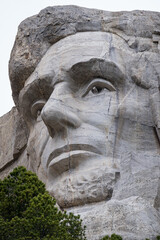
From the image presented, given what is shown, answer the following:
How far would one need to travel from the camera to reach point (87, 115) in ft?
39.6

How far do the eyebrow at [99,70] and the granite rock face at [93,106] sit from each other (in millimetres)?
14

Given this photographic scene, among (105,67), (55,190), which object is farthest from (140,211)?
(105,67)

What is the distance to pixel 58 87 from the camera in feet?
40.6

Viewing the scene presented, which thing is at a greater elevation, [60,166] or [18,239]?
[18,239]

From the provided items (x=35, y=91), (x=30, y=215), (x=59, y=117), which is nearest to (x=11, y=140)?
(x=35, y=91)

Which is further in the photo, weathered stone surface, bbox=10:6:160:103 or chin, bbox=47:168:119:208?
weathered stone surface, bbox=10:6:160:103

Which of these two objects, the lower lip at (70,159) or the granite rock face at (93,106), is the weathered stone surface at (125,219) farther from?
the lower lip at (70,159)

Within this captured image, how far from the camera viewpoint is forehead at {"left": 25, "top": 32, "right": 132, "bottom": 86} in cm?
1243

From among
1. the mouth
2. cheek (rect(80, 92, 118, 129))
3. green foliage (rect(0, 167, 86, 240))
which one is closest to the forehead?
cheek (rect(80, 92, 118, 129))

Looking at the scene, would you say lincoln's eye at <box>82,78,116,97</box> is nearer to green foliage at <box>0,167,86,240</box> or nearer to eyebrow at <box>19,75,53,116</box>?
eyebrow at <box>19,75,53,116</box>

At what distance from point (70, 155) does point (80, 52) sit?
1.62 meters

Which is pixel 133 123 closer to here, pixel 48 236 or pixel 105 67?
pixel 105 67

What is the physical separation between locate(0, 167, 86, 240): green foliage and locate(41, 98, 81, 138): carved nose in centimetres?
232

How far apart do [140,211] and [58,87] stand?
9.05 feet
